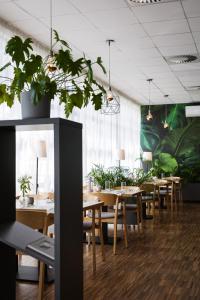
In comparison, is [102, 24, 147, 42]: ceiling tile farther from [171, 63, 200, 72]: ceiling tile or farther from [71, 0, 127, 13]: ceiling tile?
[171, 63, 200, 72]: ceiling tile

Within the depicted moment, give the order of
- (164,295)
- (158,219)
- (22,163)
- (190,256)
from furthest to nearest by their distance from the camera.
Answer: (158,219)
(22,163)
(190,256)
(164,295)

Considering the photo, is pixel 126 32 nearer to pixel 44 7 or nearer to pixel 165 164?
pixel 44 7

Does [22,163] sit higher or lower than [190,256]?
higher

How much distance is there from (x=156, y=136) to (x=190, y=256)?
341 inches

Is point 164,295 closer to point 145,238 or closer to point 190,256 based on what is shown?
point 190,256

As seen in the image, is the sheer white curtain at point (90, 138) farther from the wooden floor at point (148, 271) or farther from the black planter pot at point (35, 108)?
the black planter pot at point (35, 108)

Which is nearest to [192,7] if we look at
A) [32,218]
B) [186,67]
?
[186,67]

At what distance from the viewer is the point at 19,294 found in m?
3.98

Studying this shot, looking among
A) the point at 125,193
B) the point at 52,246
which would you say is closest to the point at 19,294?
the point at 52,246

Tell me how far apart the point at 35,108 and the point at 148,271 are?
3.20 meters

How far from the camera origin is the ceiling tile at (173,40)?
659 cm

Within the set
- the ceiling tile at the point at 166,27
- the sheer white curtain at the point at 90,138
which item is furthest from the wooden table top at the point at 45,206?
the ceiling tile at the point at 166,27

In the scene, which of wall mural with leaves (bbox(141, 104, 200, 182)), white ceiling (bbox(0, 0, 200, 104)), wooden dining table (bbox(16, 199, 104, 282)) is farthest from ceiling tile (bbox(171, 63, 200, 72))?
wall mural with leaves (bbox(141, 104, 200, 182))

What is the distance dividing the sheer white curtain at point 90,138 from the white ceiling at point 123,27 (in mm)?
672
